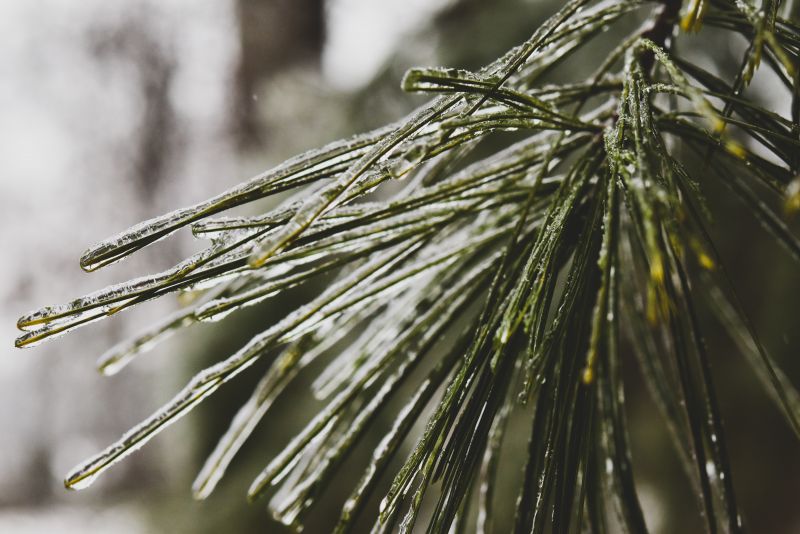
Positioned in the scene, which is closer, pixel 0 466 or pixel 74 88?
pixel 74 88

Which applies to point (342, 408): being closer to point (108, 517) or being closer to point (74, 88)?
point (108, 517)

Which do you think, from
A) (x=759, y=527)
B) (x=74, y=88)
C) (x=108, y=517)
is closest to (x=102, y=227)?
(x=74, y=88)

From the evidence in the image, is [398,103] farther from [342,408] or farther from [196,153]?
[196,153]

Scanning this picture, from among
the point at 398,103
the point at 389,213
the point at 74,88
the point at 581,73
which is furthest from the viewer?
the point at 74,88

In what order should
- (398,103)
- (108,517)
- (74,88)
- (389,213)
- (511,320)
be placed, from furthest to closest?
(74,88)
(108,517)
(398,103)
(389,213)
(511,320)

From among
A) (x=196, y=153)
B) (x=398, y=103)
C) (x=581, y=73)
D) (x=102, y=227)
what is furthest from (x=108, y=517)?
(x=581, y=73)

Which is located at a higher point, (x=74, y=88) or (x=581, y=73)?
(x=74, y=88)

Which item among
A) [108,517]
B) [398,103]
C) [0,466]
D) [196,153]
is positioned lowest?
[108,517]
